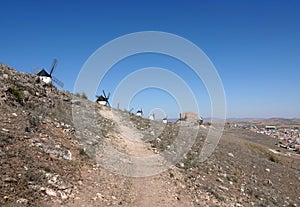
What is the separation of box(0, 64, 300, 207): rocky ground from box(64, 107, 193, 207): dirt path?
0.14 ft

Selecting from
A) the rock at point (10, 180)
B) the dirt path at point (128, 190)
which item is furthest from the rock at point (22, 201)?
the dirt path at point (128, 190)

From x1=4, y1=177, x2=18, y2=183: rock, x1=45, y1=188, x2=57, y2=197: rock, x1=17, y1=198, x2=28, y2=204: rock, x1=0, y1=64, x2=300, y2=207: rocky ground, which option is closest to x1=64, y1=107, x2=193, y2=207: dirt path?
x1=0, y1=64, x2=300, y2=207: rocky ground

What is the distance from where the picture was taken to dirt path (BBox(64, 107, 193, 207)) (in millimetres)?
11539

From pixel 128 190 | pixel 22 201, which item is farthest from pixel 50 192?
pixel 128 190

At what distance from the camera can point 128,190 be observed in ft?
43.6

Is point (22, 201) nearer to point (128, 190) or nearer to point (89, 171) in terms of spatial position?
point (89, 171)

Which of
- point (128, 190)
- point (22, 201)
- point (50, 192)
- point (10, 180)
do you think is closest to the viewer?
point (22, 201)

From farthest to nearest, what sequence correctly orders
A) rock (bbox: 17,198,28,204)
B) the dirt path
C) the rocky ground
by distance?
the dirt path
the rocky ground
rock (bbox: 17,198,28,204)

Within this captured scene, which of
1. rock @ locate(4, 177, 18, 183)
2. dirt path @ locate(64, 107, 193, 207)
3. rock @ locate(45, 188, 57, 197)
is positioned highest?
rock @ locate(4, 177, 18, 183)

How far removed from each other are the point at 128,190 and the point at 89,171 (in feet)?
7.72

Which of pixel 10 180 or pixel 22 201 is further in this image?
pixel 10 180

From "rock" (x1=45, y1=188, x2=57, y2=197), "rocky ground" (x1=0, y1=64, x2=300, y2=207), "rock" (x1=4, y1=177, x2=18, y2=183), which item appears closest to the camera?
"rock" (x1=4, y1=177, x2=18, y2=183)

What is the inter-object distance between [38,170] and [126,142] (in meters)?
10.8

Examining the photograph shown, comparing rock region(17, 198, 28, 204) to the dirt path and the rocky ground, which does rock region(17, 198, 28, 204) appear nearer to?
the rocky ground
